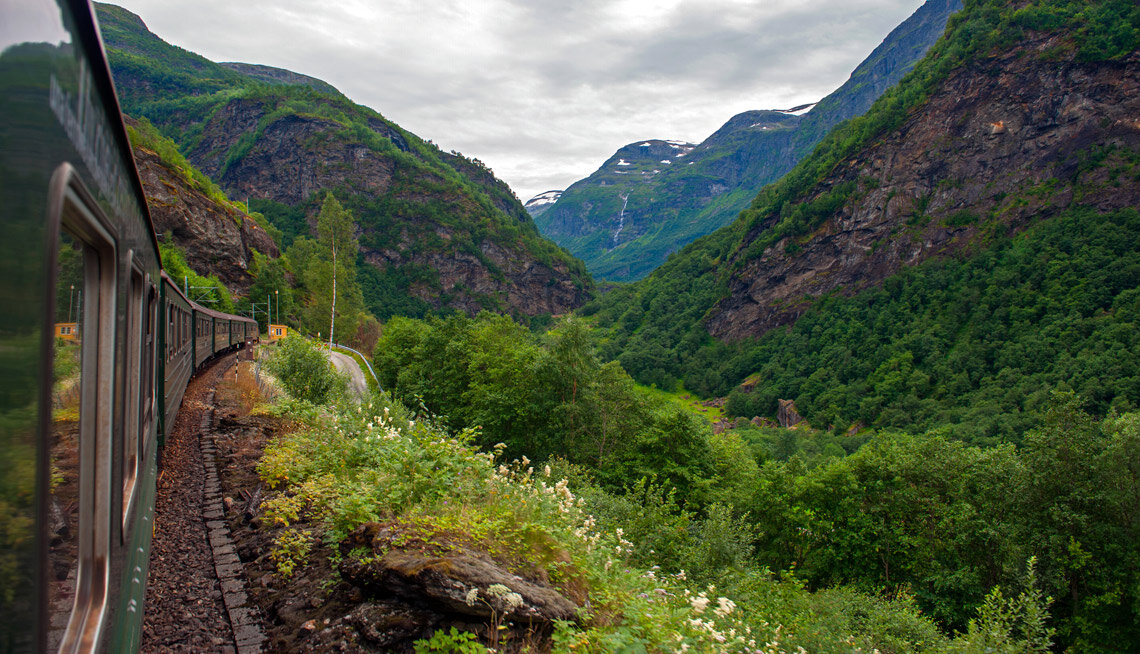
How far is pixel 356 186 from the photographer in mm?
157250

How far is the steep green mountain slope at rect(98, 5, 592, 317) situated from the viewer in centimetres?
14838

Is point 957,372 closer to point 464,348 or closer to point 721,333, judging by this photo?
point 721,333

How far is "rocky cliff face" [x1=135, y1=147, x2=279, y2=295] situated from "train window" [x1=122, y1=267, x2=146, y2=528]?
5651cm

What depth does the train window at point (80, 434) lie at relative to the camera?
166 centimetres

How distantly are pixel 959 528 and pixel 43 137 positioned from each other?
2965 cm

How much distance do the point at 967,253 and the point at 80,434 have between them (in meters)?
131

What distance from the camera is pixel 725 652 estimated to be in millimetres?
4078

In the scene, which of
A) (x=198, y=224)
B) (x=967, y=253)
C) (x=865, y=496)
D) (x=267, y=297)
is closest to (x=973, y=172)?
(x=967, y=253)

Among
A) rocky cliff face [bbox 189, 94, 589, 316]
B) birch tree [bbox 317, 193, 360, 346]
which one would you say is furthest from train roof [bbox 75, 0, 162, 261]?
rocky cliff face [bbox 189, 94, 589, 316]

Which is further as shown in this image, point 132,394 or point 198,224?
point 198,224

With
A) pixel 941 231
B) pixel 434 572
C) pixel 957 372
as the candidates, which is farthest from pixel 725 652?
pixel 941 231

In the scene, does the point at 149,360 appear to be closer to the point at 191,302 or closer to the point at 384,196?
the point at 191,302

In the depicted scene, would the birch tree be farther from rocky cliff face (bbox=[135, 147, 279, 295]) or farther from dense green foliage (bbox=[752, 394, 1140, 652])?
dense green foliage (bbox=[752, 394, 1140, 652])

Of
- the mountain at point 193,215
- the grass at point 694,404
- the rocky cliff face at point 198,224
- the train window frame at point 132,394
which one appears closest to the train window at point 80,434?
the train window frame at point 132,394
